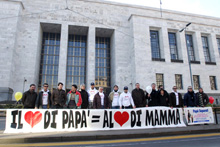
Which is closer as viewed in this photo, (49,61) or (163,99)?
(163,99)

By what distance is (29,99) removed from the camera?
729 cm

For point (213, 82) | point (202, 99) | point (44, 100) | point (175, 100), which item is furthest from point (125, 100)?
point (213, 82)

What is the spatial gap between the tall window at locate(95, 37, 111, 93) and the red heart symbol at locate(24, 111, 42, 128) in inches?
766

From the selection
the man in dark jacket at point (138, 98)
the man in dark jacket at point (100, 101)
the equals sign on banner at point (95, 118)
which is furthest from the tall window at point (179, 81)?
the equals sign on banner at point (95, 118)

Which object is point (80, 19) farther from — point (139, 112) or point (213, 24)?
point (213, 24)

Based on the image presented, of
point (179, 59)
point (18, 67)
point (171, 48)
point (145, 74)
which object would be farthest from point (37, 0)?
point (179, 59)

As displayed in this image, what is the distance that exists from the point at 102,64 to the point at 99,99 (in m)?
19.5

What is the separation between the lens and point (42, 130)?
6.29 m

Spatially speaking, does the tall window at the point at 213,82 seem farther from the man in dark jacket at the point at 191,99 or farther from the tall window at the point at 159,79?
the man in dark jacket at the point at 191,99

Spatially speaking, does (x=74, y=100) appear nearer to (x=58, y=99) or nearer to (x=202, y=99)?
(x=58, y=99)

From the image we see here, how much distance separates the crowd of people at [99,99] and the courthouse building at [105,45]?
15.1 m

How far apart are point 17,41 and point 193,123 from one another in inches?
936

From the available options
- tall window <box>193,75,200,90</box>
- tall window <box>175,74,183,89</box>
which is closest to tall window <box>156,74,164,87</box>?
tall window <box>175,74,183,89</box>

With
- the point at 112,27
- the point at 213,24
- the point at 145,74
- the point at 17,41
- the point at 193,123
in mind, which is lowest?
the point at 193,123
